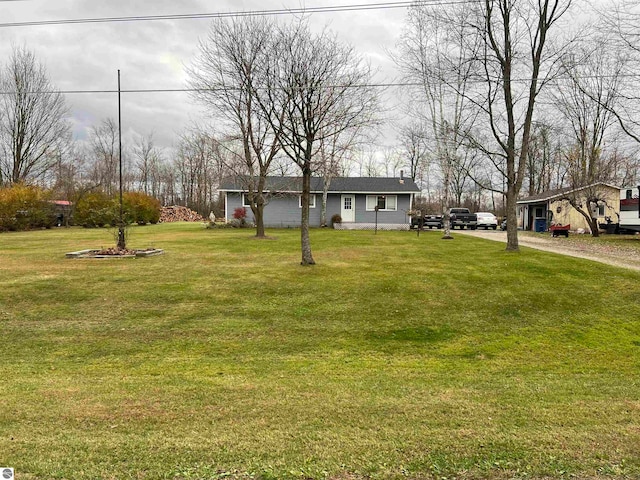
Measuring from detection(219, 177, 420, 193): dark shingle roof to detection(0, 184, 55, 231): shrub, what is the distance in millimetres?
12543

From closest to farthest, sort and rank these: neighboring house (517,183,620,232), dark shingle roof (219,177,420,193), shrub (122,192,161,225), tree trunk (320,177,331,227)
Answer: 1. neighboring house (517,183,620,232)
2. dark shingle roof (219,177,420,193)
3. tree trunk (320,177,331,227)
4. shrub (122,192,161,225)

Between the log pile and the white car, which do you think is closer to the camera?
the white car

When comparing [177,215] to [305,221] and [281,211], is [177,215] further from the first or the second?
[305,221]

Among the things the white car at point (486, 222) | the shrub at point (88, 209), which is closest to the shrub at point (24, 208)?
the shrub at point (88, 209)

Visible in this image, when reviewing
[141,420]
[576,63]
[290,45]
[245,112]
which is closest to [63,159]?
[245,112]

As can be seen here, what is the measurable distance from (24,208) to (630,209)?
3758cm

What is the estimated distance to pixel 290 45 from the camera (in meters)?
12.0

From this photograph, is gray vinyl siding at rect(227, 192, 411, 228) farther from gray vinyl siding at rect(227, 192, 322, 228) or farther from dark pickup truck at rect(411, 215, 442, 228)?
dark pickup truck at rect(411, 215, 442, 228)

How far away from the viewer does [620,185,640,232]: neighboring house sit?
24.1 metres

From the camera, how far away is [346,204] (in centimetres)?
3238

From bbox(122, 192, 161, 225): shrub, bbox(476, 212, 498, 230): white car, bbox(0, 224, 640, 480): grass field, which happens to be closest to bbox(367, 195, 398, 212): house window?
bbox(476, 212, 498, 230): white car

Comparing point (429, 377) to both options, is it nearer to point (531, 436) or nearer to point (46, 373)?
point (531, 436)

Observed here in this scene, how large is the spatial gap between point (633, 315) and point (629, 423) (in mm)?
5778

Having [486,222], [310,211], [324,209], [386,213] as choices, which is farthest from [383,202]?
[486,222]
